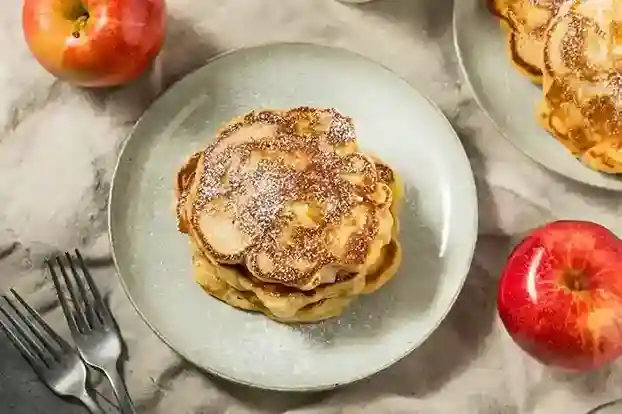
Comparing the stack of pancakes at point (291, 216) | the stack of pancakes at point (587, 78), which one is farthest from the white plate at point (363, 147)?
the stack of pancakes at point (587, 78)

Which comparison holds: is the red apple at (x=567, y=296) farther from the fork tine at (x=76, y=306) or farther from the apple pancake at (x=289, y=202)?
the fork tine at (x=76, y=306)

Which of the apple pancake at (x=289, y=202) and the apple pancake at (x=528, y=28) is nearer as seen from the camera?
the apple pancake at (x=289, y=202)

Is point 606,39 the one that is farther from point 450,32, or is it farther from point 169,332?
point 169,332

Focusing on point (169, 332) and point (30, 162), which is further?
point (30, 162)

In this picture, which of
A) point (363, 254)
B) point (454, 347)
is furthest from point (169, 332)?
point (454, 347)

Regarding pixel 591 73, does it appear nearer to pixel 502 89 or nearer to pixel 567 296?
pixel 502 89

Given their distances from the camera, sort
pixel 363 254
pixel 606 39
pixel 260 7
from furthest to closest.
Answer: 1. pixel 260 7
2. pixel 606 39
3. pixel 363 254
